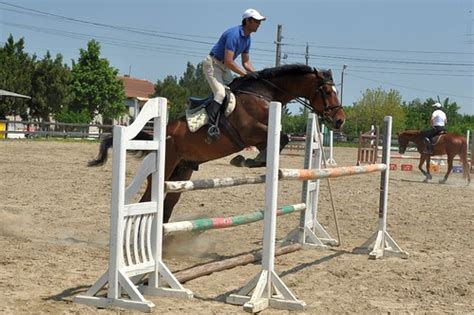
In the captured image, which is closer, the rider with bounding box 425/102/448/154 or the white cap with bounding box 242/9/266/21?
the white cap with bounding box 242/9/266/21

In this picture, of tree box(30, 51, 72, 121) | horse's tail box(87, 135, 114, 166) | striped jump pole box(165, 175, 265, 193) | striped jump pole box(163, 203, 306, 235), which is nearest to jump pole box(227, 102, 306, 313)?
striped jump pole box(163, 203, 306, 235)

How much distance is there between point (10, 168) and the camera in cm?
1373

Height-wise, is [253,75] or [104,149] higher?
[253,75]

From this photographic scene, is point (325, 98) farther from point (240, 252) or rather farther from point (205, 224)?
point (205, 224)

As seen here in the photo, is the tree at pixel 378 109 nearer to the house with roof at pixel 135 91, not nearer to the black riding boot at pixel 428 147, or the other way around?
the house with roof at pixel 135 91

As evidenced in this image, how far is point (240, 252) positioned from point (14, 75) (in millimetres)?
34643

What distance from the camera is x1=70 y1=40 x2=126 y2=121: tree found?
46.8 metres

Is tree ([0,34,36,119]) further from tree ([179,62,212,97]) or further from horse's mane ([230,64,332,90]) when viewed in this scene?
tree ([179,62,212,97])

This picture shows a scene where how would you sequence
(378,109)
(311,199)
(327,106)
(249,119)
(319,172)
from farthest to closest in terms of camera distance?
(378,109), (311,199), (327,106), (249,119), (319,172)

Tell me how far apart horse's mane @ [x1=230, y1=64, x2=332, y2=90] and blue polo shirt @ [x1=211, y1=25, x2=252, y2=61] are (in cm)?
29

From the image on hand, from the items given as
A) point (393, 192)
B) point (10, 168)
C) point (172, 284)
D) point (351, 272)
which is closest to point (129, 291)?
point (172, 284)

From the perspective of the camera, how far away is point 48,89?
39938 millimetres

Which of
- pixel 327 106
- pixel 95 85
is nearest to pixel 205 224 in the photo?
pixel 327 106

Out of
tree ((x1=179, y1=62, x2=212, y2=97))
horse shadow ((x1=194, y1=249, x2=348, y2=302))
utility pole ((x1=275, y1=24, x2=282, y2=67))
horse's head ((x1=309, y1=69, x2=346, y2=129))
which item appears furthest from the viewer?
tree ((x1=179, y1=62, x2=212, y2=97))
